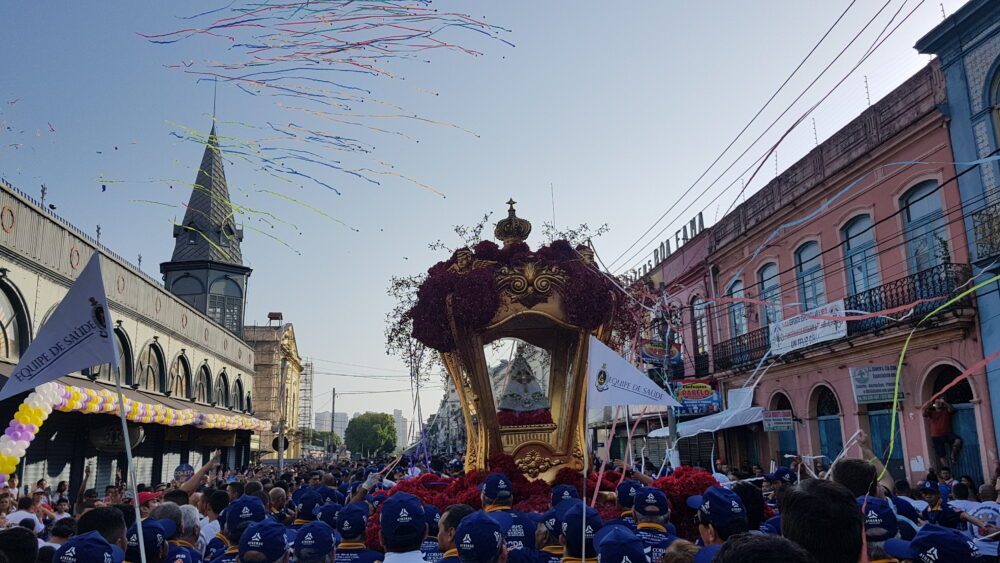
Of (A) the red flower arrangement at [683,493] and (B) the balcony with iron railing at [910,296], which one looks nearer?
(A) the red flower arrangement at [683,493]

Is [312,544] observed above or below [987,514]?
above

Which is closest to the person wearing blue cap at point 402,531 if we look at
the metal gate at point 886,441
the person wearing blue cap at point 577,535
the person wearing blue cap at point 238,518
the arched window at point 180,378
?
the person wearing blue cap at point 577,535

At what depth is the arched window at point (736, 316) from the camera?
23.6 m

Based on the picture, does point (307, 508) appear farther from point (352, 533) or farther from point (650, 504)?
point (650, 504)

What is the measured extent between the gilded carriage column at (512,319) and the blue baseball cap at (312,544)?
4.37 metres

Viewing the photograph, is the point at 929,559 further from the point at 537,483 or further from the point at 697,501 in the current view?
the point at 537,483

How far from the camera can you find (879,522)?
416 cm

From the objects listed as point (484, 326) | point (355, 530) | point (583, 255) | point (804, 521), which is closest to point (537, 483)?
point (484, 326)

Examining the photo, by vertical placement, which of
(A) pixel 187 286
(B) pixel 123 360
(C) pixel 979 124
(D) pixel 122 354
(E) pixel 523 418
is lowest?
(E) pixel 523 418

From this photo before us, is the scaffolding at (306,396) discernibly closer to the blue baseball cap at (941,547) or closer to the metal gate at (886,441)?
the metal gate at (886,441)

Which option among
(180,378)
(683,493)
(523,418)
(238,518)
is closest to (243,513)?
(238,518)

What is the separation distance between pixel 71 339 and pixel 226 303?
3663cm

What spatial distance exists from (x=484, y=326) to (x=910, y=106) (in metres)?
12.6

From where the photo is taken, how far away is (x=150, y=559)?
492cm
